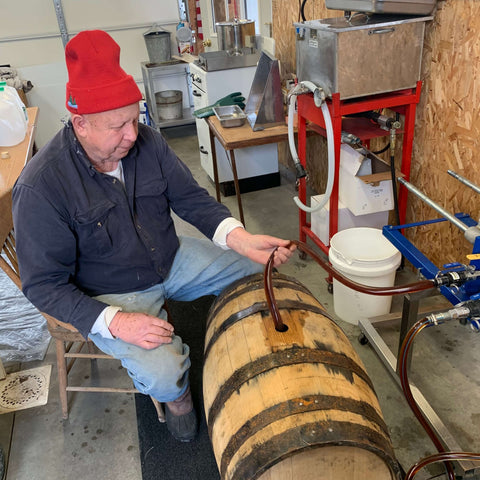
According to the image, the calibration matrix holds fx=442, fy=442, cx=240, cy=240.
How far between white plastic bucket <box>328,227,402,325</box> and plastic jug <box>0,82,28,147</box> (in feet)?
5.94

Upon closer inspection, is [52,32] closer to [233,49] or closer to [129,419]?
[233,49]

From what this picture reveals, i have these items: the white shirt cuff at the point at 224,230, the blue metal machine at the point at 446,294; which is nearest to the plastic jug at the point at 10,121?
the white shirt cuff at the point at 224,230

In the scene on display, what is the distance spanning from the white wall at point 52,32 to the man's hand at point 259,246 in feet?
15.0

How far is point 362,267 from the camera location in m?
1.88

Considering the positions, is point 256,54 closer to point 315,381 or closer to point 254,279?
point 254,279

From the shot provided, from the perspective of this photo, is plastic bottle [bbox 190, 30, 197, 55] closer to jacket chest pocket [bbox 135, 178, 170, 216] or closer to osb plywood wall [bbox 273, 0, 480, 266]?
osb plywood wall [bbox 273, 0, 480, 266]

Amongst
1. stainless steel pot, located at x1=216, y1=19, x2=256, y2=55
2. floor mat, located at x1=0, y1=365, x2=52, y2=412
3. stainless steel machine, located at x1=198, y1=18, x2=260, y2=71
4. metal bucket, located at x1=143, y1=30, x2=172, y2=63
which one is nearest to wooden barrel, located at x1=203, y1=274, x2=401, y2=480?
floor mat, located at x1=0, y1=365, x2=52, y2=412

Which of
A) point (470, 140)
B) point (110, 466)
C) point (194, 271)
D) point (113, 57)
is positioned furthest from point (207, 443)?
point (470, 140)

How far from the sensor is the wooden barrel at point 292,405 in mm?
922

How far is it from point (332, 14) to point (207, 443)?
2355 millimetres

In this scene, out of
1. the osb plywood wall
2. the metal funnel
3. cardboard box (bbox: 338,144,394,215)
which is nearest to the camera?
the osb plywood wall

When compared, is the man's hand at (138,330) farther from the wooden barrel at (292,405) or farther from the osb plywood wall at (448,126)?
the osb plywood wall at (448,126)

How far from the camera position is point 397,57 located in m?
1.90

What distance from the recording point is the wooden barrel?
92 centimetres
